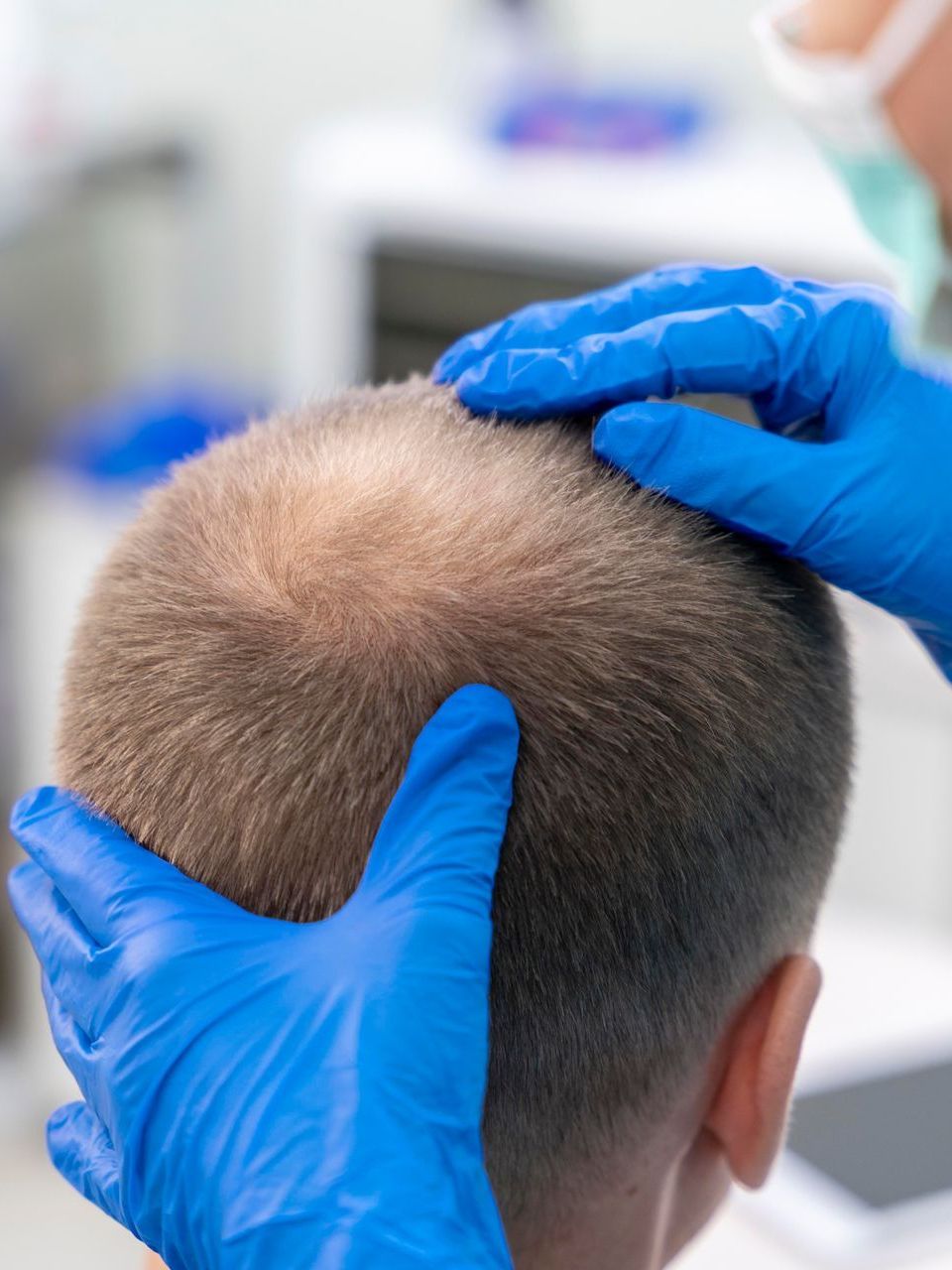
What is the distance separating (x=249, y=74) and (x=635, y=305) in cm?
241

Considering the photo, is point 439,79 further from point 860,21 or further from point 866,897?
point 860,21

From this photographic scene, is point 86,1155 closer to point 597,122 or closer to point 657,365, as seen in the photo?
point 657,365

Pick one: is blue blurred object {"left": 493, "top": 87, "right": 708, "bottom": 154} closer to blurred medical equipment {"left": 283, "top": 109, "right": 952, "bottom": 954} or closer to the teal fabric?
blurred medical equipment {"left": 283, "top": 109, "right": 952, "bottom": 954}

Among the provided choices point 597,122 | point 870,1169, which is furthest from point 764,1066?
point 597,122

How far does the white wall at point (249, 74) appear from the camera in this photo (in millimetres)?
3033

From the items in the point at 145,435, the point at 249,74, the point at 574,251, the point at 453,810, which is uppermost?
the point at 453,810

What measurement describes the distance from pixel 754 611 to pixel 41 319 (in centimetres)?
231

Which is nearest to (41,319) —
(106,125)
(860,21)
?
(106,125)

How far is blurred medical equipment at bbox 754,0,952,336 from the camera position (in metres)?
0.84

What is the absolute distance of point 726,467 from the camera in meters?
0.89

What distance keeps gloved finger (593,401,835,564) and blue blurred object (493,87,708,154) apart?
5.21 ft

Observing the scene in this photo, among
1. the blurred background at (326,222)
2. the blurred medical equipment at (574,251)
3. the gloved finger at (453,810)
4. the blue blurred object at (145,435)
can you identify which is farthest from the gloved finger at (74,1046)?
the blue blurred object at (145,435)

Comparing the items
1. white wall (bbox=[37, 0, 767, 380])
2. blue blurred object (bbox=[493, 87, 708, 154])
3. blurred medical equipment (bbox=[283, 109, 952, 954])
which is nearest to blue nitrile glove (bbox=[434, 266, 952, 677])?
blurred medical equipment (bbox=[283, 109, 952, 954])

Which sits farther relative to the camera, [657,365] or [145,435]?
[145,435]
